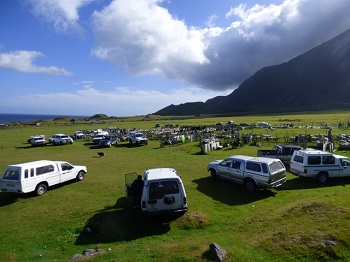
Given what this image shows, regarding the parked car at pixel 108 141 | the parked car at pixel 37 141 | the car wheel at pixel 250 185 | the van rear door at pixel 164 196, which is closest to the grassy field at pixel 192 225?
the car wheel at pixel 250 185

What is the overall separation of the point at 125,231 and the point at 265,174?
8364 mm

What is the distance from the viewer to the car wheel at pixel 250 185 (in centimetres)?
1685

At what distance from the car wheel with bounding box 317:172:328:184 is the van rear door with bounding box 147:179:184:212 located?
422 inches

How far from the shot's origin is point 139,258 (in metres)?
9.40

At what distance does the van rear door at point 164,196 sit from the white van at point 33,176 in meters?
9.02

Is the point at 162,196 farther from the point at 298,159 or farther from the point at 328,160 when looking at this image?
the point at 328,160

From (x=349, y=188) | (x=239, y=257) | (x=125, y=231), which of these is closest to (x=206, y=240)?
(x=239, y=257)

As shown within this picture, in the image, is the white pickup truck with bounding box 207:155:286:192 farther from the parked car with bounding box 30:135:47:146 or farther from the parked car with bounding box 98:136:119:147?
the parked car with bounding box 30:135:47:146

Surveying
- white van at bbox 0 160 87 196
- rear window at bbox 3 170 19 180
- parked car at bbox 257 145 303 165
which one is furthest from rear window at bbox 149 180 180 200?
parked car at bbox 257 145 303 165

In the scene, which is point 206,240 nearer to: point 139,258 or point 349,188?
point 139,258

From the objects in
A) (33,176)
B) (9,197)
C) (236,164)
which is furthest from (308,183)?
(9,197)

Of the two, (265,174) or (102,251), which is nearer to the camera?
(102,251)

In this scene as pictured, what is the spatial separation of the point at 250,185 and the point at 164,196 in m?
6.69

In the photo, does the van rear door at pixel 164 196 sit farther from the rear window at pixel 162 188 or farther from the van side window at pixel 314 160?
the van side window at pixel 314 160
